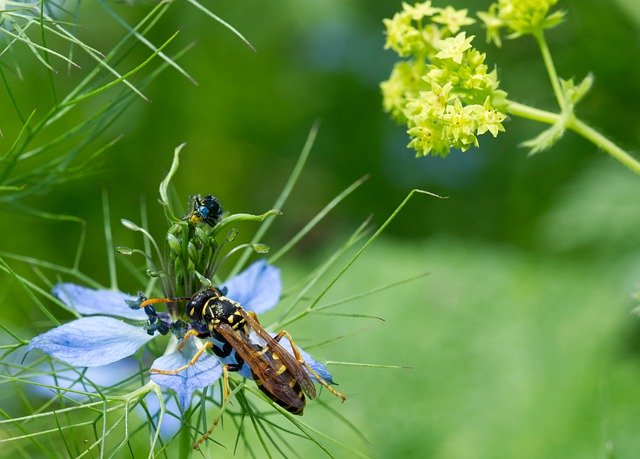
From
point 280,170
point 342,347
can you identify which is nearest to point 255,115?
point 280,170

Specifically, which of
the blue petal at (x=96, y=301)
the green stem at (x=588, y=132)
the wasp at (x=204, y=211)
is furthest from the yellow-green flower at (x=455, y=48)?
the blue petal at (x=96, y=301)

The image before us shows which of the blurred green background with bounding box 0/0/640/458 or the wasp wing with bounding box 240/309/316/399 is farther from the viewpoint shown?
the blurred green background with bounding box 0/0/640/458

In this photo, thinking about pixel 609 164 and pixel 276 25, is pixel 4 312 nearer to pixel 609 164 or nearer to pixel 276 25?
pixel 276 25

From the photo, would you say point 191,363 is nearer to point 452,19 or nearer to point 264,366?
point 264,366

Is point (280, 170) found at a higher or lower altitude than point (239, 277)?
lower

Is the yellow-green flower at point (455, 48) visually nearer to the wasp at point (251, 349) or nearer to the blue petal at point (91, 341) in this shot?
the wasp at point (251, 349)

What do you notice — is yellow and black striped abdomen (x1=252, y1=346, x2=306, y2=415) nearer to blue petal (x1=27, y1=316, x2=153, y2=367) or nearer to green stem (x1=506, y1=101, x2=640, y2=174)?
blue petal (x1=27, y1=316, x2=153, y2=367)

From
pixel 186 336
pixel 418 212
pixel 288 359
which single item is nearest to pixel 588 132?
pixel 288 359

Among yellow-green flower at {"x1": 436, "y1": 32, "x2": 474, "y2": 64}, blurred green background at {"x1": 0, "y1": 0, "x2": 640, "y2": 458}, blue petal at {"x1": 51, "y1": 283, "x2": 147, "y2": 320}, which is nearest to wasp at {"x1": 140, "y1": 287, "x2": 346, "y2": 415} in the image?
blue petal at {"x1": 51, "y1": 283, "x2": 147, "y2": 320}
